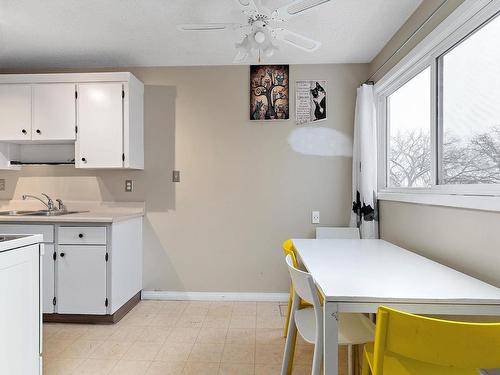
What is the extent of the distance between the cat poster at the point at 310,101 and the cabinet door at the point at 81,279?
85.0 inches

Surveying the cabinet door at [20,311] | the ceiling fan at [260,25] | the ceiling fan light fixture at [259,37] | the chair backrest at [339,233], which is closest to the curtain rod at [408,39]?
the ceiling fan at [260,25]

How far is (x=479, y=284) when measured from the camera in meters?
1.26

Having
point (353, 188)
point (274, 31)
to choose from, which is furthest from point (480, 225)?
point (274, 31)

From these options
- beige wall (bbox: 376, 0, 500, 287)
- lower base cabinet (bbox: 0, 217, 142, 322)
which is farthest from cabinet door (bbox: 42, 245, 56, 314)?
beige wall (bbox: 376, 0, 500, 287)

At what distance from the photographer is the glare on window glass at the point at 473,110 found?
1.44 m

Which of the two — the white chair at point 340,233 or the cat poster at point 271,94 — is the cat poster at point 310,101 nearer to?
the cat poster at point 271,94

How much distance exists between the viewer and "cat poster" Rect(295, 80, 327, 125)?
2977 mm

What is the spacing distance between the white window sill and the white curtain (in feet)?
0.97

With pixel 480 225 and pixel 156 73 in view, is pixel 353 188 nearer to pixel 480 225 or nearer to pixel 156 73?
pixel 480 225

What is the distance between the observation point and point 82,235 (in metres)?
2.45

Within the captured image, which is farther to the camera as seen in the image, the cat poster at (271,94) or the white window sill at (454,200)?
the cat poster at (271,94)

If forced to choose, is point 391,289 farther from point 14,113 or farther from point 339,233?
point 14,113

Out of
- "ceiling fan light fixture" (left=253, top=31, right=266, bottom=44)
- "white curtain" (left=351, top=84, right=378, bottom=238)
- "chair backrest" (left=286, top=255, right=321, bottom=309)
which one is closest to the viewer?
"chair backrest" (left=286, top=255, right=321, bottom=309)

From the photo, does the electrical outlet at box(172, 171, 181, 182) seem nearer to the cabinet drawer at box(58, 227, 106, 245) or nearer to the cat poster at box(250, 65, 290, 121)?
the cabinet drawer at box(58, 227, 106, 245)
